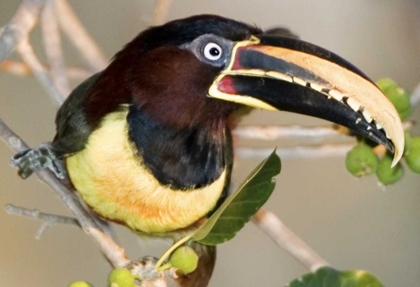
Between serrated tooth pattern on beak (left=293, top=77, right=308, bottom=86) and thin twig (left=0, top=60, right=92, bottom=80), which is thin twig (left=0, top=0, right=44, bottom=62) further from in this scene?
serrated tooth pattern on beak (left=293, top=77, right=308, bottom=86)

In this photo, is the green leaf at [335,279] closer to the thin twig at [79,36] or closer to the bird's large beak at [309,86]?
the bird's large beak at [309,86]

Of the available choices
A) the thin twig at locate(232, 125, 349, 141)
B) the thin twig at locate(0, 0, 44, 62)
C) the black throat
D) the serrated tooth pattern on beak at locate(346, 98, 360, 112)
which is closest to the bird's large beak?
the serrated tooth pattern on beak at locate(346, 98, 360, 112)

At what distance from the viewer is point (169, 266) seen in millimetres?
782

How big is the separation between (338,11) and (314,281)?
38.0 inches

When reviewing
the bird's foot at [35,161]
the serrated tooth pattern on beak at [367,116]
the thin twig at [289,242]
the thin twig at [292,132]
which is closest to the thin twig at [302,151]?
the thin twig at [292,132]

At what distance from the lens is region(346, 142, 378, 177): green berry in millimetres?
884

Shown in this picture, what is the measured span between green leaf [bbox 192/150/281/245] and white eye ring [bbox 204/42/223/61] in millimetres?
164

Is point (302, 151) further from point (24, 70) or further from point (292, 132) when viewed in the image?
point (24, 70)

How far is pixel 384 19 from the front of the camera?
153 centimetres

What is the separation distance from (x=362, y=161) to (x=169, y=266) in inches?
11.9

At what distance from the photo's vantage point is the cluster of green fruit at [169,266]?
72 centimetres

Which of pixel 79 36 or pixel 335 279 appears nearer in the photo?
pixel 335 279

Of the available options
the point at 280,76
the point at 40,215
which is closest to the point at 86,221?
the point at 40,215

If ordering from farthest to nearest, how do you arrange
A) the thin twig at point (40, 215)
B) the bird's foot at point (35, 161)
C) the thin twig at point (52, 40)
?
the thin twig at point (52, 40)
the bird's foot at point (35, 161)
the thin twig at point (40, 215)
